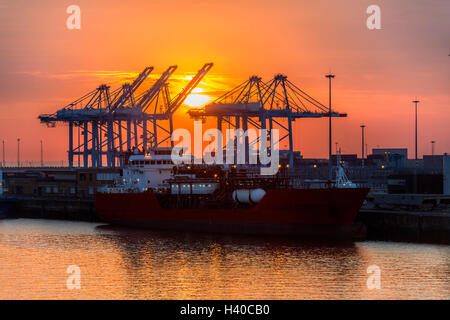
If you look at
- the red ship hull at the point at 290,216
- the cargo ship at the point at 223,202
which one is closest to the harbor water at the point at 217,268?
the red ship hull at the point at 290,216

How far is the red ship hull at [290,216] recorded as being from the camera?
2009 inches

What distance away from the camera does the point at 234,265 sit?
4122 cm

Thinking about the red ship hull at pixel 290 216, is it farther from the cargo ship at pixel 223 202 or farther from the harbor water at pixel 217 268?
the harbor water at pixel 217 268

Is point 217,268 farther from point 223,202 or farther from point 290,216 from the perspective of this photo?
point 223,202

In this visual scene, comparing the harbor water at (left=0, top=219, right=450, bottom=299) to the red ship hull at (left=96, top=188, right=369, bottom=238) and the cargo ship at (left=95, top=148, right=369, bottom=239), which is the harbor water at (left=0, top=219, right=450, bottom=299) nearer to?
the red ship hull at (left=96, top=188, right=369, bottom=238)

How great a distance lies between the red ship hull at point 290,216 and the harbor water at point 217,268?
1.77 meters

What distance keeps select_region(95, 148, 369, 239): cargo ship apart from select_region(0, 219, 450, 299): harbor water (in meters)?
2.01

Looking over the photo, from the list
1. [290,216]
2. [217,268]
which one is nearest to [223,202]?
[290,216]

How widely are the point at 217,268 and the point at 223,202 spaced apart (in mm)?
17687

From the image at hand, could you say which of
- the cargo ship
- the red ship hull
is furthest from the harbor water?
the cargo ship

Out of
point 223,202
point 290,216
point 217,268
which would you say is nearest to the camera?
point 217,268

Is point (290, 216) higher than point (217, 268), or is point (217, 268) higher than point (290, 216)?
point (290, 216)

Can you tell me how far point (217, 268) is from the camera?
132 ft
